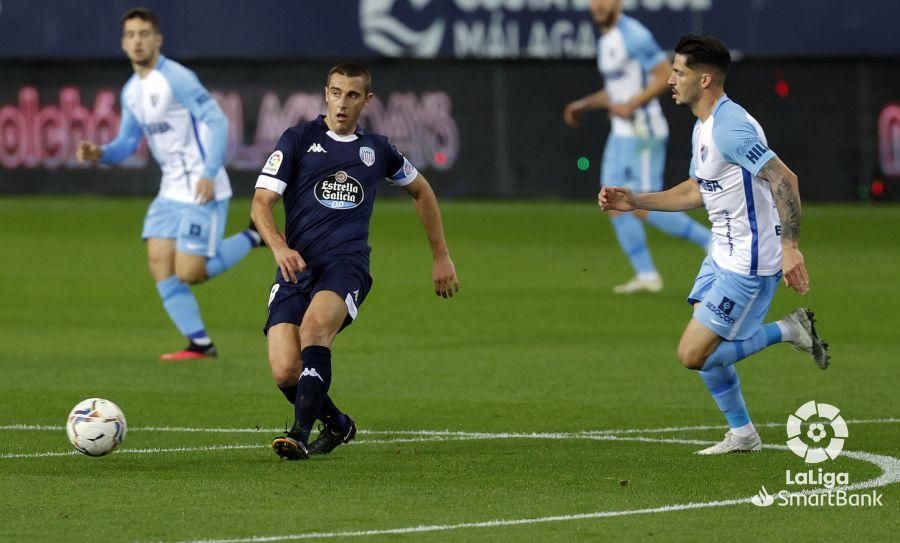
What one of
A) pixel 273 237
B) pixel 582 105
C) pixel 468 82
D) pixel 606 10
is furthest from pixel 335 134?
pixel 468 82

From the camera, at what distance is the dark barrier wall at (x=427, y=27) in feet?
86.2

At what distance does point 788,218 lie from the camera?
8.05 m

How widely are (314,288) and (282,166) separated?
23.8 inches

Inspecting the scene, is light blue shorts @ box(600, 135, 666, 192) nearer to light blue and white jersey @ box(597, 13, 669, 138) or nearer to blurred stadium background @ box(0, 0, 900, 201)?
light blue and white jersey @ box(597, 13, 669, 138)

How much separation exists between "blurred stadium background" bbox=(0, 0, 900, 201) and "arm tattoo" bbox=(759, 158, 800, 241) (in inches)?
652

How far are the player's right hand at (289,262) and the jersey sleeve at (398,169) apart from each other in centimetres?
86

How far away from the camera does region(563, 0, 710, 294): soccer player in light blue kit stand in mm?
16484

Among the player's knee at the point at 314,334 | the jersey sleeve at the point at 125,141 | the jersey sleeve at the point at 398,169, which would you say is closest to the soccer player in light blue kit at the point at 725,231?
the jersey sleeve at the point at 398,169

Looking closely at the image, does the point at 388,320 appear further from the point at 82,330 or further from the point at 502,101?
the point at 502,101

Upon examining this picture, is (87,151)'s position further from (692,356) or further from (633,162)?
(633,162)

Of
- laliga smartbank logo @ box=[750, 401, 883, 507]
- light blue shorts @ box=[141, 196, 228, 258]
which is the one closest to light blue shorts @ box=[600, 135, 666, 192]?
light blue shorts @ box=[141, 196, 228, 258]

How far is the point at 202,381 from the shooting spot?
448 inches

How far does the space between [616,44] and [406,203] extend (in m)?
9.68

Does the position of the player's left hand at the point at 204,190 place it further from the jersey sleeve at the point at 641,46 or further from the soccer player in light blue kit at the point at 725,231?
the jersey sleeve at the point at 641,46
